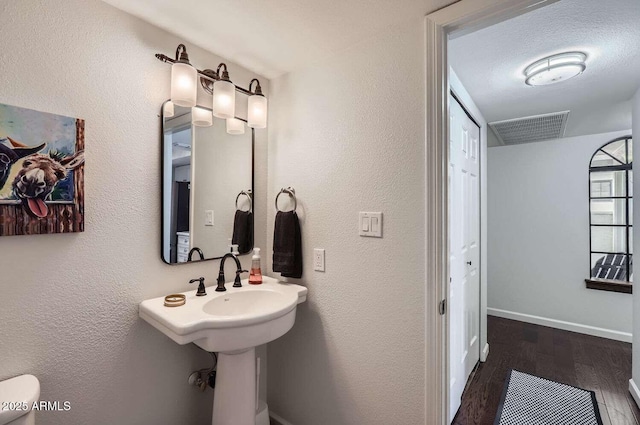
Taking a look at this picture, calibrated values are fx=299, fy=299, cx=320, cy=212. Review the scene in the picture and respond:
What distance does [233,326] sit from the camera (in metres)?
1.13

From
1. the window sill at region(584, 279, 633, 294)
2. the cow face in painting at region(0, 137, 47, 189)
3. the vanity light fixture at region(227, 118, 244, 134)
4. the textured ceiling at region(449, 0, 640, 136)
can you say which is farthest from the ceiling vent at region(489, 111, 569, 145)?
the cow face in painting at region(0, 137, 47, 189)

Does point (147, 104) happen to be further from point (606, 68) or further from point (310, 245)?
point (606, 68)

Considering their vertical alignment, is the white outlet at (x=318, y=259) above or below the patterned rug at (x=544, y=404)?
above

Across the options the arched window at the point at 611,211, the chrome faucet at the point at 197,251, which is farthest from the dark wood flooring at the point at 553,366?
the chrome faucet at the point at 197,251

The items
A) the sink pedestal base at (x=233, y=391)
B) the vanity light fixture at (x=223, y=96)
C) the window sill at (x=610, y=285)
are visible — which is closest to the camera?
the sink pedestal base at (x=233, y=391)

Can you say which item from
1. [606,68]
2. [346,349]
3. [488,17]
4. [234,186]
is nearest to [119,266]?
[234,186]

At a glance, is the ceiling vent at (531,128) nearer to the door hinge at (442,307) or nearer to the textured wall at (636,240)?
the textured wall at (636,240)

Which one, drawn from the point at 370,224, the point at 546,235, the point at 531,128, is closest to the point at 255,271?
the point at 370,224

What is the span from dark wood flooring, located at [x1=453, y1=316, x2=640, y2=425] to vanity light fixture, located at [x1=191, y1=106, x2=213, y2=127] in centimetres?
228

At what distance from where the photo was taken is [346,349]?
148 cm

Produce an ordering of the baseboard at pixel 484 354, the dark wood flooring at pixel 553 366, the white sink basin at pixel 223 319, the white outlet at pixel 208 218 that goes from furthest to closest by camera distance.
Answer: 1. the baseboard at pixel 484 354
2. the dark wood flooring at pixel 553 366
3. the white outlet at pixel 208 218
4. the white sink basin at pixel 223 319

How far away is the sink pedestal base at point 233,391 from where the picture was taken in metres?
1.33

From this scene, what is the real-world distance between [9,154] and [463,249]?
237cm

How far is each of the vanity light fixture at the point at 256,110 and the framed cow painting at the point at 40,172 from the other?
74 centimetres
